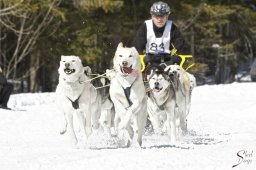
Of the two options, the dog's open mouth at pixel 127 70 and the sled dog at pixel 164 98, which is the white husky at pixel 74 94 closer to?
the dog's open mouth at pixel 127 70

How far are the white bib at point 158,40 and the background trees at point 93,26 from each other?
Answer: 1470cm

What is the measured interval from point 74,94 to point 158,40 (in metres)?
1.79

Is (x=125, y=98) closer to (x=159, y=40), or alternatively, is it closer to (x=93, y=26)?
(x=159, y=40)

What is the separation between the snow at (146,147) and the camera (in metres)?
→ 5.59

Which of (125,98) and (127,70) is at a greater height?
(127,70)

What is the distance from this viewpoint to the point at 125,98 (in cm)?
693

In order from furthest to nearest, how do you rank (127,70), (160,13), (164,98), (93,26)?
(93,26), (160,13), (164,98), (127,70)

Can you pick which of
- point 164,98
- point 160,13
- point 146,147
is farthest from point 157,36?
point 146,147

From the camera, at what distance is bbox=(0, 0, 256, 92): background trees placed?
24328mm

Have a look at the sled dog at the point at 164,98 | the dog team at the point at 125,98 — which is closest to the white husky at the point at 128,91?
the dog team at the point at 125,98

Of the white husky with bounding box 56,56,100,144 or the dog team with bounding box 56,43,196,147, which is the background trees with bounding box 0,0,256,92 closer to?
the dog team with bounding box 56,43,196,147

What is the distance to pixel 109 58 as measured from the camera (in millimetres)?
25812

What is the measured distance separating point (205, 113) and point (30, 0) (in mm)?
12724

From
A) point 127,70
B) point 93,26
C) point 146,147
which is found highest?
point 93,26
